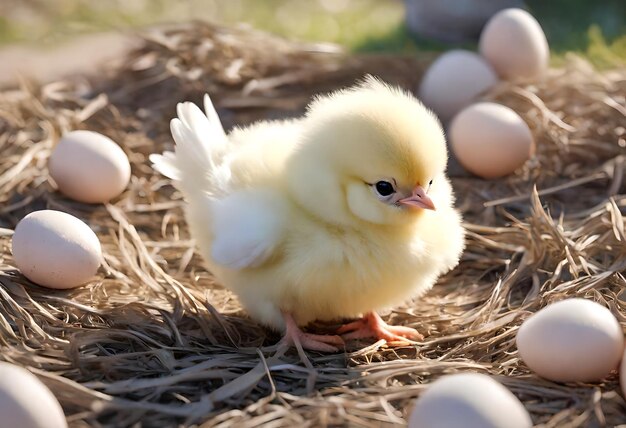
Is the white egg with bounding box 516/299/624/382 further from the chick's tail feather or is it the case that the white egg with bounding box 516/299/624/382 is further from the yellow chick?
the chick's tail feather

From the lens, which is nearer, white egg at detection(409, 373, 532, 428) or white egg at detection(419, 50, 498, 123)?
white egg at detection(409, 373, 532, 428)

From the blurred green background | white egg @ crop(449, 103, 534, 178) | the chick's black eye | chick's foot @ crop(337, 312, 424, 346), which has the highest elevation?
the chick's black eye

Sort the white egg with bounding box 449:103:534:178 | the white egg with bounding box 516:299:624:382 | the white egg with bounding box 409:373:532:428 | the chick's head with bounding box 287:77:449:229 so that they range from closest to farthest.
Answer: the white egg with bounding box 409:373:532:428 → the white egg with bounding box 516:299:624:382 → the chick's head with bounding box 287:77:449:229 → the white egg with bounding box 449:103:534:178

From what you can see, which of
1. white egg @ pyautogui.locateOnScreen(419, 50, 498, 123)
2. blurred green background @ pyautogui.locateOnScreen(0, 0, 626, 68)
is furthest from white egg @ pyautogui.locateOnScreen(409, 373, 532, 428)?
blurred green background @ pyautogui.locateOnScreen(0, 0, 626, 68)

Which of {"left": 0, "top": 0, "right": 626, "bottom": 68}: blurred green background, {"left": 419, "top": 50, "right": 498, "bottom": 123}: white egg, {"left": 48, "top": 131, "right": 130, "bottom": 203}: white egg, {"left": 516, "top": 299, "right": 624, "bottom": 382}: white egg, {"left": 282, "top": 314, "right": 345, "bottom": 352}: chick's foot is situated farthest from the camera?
{"left": 0, "top": 0, "right": 626, "bottom": 68}: blurred green background

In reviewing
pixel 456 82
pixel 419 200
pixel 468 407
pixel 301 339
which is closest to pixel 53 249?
pixel 301 339

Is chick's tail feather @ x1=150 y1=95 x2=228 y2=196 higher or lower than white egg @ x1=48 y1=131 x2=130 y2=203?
higher
